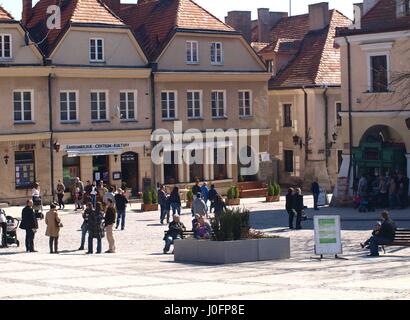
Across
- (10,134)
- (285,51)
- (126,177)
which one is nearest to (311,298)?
(10,134)

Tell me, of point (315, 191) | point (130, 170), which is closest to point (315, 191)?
point (315, 191)

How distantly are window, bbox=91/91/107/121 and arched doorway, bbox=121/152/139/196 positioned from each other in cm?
223

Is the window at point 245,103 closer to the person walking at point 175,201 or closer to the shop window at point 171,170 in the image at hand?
the shop window at point 171,170

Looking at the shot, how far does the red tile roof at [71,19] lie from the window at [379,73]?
532 inches

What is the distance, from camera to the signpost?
26.8 metres

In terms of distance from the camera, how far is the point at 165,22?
54.4 metres

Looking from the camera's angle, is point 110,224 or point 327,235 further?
point 110,224

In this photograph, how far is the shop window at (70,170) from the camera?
49750 millimetres

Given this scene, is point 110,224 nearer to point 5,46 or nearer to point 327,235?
point 327,235

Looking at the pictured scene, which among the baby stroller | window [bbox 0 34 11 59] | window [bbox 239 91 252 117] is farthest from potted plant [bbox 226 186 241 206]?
the baby stroller

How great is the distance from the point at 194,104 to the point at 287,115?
7.59m

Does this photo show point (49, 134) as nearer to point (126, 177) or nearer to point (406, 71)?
point (126, 177)

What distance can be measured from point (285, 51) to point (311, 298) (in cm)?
4441

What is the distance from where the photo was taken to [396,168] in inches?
1684
